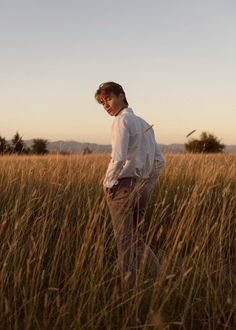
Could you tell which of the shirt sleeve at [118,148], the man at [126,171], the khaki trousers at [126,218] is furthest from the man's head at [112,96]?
the khaki trousers at [126,218]

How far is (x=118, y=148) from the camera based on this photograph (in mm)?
3473

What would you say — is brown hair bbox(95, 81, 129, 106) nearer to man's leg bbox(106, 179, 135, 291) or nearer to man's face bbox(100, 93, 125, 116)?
man's face bbox(100, 93, 125, 116)

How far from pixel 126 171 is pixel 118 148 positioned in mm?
217

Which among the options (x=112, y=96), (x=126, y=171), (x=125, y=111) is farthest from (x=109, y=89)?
(x=126, y=171)

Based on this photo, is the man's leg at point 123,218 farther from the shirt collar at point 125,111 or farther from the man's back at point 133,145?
the shirt collar at point 125,111

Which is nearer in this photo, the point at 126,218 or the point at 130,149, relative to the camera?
the point at 126,218

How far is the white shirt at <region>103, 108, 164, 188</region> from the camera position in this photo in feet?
11.4

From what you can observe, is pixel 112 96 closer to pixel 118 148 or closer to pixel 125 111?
pixel 125 111

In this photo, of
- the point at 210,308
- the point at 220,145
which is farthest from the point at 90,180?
the point at 220,145

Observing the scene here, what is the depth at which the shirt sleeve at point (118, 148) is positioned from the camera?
346 centimetres

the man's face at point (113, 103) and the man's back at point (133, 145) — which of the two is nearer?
the man's back at point (133, 145)

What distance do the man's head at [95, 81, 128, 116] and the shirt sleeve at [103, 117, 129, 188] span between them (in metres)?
0.15

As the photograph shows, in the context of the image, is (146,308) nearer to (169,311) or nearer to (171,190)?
(169,311)

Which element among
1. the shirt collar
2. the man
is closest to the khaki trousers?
the man
